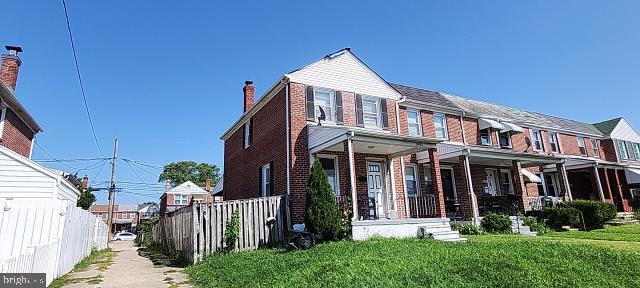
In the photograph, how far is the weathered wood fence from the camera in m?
10.1

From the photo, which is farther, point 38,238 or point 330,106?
point 330,106

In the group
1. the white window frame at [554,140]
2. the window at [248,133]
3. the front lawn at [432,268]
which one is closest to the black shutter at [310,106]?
the window at [248,133]

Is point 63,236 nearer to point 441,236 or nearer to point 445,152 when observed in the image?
point 441,236

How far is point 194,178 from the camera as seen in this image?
7706 cm

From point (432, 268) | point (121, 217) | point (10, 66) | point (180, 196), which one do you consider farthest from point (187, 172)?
point (432, 268)

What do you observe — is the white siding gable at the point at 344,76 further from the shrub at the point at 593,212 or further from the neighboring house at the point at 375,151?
the shrub at the point at 593,212

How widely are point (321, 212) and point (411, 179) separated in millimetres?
7311

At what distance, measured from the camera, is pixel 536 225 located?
47.8 feet

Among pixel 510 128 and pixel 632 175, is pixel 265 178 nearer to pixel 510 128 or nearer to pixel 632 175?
pixel 510 128

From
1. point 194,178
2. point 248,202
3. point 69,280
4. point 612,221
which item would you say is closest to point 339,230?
point 248,202

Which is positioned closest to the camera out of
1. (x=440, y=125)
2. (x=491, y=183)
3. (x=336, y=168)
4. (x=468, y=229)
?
(x=468, y=229)

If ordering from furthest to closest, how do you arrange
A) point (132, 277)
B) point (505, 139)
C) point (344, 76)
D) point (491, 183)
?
point (505, 139)
point (491, 183)
point (344, 76)
point (132, 277)

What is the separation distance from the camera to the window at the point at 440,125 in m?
17.8

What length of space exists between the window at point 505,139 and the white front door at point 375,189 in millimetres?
9894
